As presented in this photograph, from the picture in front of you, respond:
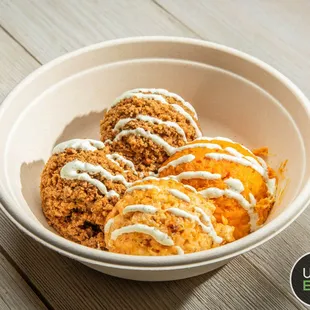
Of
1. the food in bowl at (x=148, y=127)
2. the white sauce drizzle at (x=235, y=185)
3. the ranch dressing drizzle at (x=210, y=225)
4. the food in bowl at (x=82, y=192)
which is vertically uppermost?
the white sauce drizzle at (x=235, y=185)

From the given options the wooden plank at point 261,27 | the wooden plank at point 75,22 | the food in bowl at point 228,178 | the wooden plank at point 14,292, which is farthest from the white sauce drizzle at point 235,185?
the wooden plank at point 75,22

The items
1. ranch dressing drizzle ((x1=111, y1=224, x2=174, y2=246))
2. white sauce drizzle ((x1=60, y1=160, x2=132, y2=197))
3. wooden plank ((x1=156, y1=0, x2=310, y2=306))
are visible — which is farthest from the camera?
wooden plank ((x1=156, y1=0, x2=310, y2=306))

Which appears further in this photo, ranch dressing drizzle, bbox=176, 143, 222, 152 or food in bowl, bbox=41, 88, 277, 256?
ranch dressing drizzle, bbox=176, 143, 222, 152

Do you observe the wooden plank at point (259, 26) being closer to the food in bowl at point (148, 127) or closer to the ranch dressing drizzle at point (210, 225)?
the food in bowl at point (148, 127)

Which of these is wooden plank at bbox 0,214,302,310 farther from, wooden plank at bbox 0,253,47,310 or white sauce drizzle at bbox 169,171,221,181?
white sauce drizzle at bbox 169,171,221,181

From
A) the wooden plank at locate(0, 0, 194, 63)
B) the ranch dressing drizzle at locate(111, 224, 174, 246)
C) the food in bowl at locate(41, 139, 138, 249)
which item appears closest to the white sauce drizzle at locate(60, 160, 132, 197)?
the food in bowl at locate(41, 139, 138, 249)

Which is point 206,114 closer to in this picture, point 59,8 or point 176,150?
point 176,150

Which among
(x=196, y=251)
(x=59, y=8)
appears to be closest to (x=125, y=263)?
(x=196, y=251)
